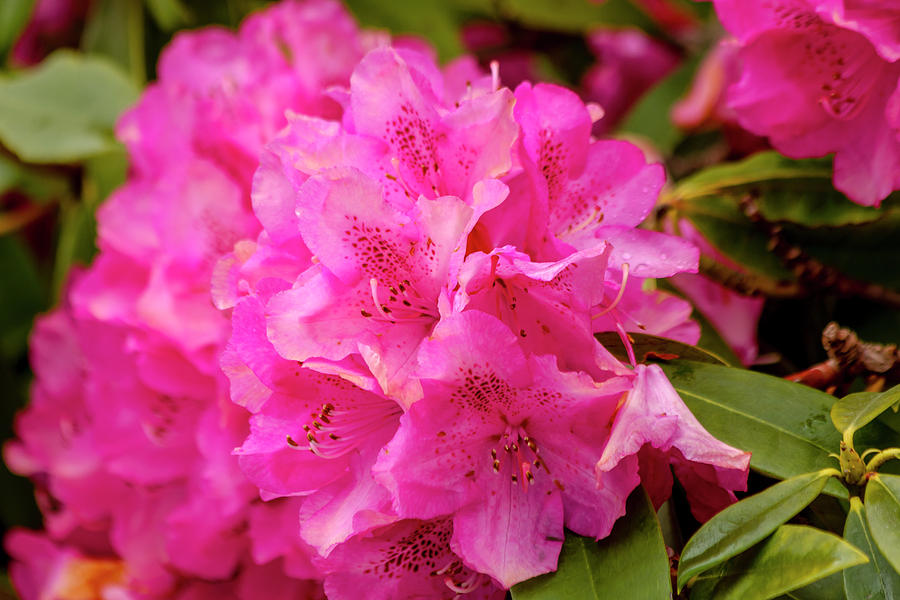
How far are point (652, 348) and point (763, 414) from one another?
7 cm

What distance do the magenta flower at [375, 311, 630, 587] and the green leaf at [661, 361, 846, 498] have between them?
2.8 inches

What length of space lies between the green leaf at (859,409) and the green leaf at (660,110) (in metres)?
0.74

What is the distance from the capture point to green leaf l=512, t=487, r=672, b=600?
0.41 m

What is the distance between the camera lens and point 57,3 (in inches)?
50.0

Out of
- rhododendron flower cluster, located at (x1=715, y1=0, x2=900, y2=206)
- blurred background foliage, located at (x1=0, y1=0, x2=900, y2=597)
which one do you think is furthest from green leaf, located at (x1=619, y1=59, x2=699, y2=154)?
rhododendron flower cluster, located at (x1=715, y1=0, x2=900, y2=206)

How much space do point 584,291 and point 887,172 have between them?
0.77ft

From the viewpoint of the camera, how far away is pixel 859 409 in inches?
17.0

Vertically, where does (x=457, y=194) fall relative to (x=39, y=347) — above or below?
above

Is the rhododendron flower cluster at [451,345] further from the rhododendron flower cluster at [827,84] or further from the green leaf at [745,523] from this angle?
the rhododendron flower cluster at [827,84]

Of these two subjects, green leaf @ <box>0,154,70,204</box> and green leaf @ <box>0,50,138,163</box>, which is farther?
green leaf @ <box>0,154,70,204</box>

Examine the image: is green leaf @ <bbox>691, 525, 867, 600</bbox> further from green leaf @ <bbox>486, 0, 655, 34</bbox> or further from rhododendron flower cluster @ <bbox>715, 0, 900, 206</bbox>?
green leaf @ <bbox>486, 0, 655, 34</bbox>

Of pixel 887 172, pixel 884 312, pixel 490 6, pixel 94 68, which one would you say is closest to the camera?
pixel 887 172

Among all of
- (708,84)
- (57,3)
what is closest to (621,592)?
(708,84)

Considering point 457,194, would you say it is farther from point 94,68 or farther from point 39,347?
point 94,68
